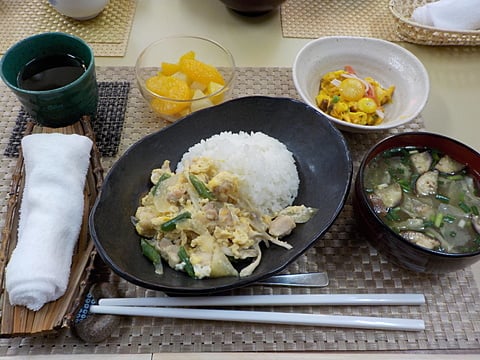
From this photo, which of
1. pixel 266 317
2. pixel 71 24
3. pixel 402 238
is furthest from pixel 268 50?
pixel 266 317

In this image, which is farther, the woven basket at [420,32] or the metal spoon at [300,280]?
the woven basket at [420,32]

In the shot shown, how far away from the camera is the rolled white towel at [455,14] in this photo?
1927 millimetres

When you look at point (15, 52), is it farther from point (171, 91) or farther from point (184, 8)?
point (184, 8)

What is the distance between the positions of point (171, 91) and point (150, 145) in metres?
0.29

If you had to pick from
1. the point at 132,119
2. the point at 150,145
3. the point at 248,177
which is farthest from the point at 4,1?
the point at 248,177

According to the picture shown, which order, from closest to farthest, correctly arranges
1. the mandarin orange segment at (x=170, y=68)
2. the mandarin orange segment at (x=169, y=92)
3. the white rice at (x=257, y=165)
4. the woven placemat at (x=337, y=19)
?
the white rice at (x=257, y=165) → the mandarin orange segment at (x=169, y=92) → the mandarin orange segment at (x=170, y=68) → the woven placemat at (x=337, y=19)

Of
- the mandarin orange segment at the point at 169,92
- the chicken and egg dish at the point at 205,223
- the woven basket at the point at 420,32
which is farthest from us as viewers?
the woven basket at the point at 420,32

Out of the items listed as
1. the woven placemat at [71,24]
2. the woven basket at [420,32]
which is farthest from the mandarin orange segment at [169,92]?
the woven basket at [420,32]

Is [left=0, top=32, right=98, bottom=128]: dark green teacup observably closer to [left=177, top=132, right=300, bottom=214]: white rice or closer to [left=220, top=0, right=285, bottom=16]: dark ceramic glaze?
[left=177, top=132, right=300, bottom=214]: white rice


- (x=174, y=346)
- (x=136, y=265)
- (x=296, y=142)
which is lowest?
(x=174, y=346)

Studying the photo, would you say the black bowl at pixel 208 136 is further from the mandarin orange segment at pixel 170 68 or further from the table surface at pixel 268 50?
the table surface at pixel 268 50

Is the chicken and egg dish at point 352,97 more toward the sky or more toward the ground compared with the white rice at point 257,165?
more toward the sky

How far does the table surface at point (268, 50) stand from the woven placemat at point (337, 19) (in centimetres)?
7

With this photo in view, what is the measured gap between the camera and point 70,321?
107 centimetres
